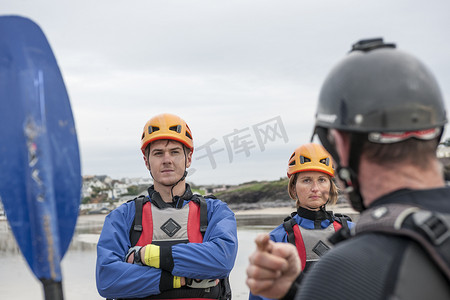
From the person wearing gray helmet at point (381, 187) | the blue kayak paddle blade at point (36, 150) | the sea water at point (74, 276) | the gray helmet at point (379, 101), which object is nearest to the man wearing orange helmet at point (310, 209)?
the person wearing gray helmet at point (381, 187)

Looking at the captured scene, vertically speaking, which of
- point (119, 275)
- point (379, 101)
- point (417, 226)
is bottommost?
point (119, 275)

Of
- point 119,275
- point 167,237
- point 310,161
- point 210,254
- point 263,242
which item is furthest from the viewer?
point 310,161

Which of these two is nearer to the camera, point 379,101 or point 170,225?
point 379,101

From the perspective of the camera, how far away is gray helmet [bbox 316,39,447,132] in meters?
1.61

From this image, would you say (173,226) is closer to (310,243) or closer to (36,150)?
(310,243)

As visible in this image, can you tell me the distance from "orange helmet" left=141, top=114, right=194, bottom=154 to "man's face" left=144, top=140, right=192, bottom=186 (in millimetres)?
66

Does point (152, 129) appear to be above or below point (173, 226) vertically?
above

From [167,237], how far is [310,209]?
5.12ft

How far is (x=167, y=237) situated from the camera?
13.4 ft

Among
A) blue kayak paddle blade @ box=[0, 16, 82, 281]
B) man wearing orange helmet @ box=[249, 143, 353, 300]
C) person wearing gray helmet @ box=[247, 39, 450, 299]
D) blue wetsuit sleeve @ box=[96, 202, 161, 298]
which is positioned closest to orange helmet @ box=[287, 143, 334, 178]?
man wearing orange helmet @ box=[249, 143, 353, 300]

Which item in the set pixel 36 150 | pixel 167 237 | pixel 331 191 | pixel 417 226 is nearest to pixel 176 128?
pixel 167 237

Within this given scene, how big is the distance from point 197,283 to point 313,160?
6.37ft

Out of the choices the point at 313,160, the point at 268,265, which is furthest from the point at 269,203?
the point at 268,265

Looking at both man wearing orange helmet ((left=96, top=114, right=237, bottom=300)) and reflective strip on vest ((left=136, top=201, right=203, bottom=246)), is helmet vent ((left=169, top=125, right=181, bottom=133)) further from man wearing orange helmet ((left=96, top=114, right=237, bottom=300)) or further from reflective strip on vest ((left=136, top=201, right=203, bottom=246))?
reflective strip on vest ((left=136, top=201, right=203, bottom=246))
